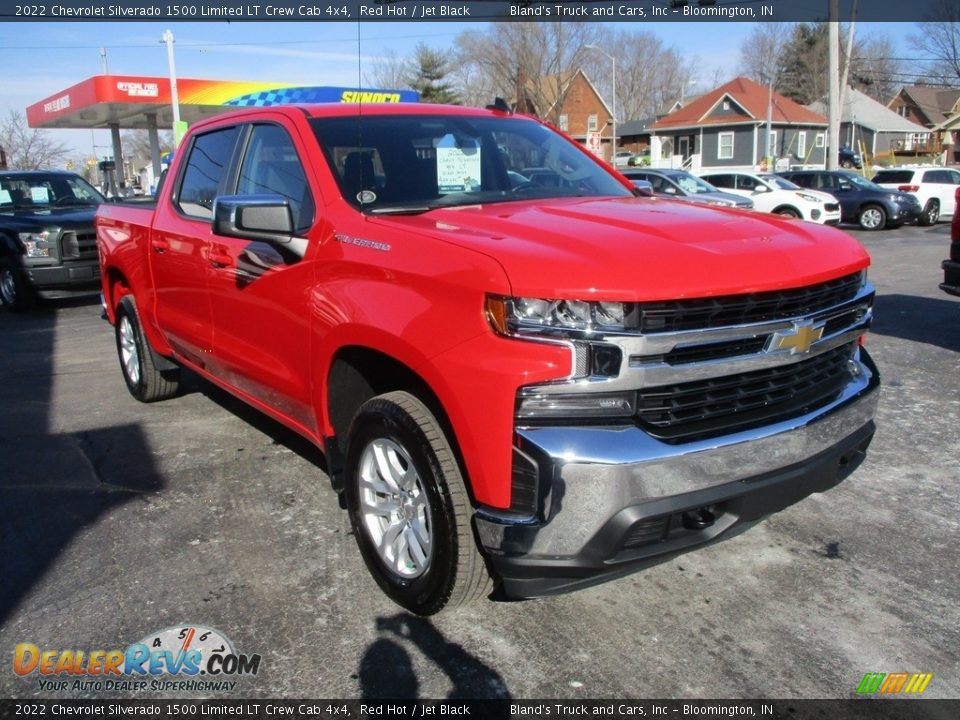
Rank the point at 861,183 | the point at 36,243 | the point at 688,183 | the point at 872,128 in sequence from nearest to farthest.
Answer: the point at 36,243
the point at 688,183
the point at 861,183
the point at 872,128

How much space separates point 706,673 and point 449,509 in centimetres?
102

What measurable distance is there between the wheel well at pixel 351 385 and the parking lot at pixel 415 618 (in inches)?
20.3

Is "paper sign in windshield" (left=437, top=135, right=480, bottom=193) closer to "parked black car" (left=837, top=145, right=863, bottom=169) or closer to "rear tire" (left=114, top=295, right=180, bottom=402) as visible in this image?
"rear tire" (left=114, top=295, right=180, bottom=402)

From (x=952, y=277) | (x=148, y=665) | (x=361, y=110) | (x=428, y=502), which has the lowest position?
(x=148, y=665)

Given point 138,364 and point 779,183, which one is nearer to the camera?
point 138,364

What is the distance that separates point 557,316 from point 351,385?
1.23m

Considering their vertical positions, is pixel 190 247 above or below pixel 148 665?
above

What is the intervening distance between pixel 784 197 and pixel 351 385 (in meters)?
19.0

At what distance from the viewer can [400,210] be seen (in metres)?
3.29

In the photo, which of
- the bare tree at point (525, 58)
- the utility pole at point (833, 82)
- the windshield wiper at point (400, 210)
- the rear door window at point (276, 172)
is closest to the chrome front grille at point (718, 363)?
the windshield wiper at point (400, 210)

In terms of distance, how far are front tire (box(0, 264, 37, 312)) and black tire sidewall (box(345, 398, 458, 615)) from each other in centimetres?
926

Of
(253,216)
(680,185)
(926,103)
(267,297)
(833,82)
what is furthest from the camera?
(926,103)

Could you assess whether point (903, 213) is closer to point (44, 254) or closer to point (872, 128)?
point (44, 254)

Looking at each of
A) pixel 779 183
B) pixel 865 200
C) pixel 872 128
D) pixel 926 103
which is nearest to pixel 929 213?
pixel 865 200
